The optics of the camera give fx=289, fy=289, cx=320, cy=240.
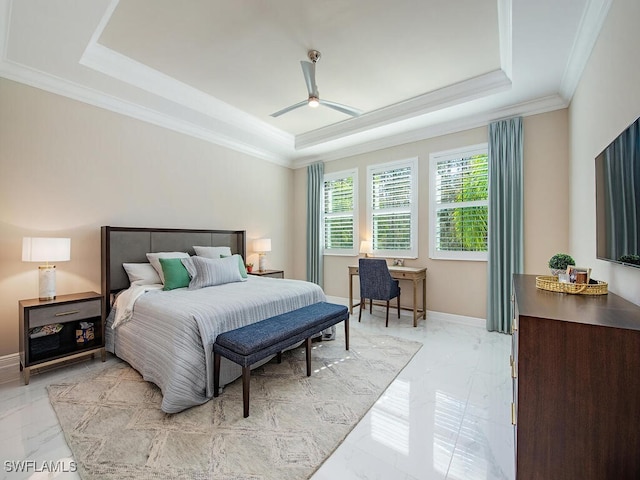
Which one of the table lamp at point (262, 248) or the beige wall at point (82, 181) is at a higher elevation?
the beige wall at point (82, 181)

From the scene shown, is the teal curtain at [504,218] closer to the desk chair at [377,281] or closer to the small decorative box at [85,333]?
the desk chair at [377,281]

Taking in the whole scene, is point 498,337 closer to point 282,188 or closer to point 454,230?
point 454,230

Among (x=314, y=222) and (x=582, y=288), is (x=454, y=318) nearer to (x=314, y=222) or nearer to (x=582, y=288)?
(x=582, y=288)

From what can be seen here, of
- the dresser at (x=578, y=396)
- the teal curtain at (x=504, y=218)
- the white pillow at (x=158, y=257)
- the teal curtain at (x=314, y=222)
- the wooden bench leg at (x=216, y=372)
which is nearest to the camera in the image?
the dresser at (x=578, y=396)

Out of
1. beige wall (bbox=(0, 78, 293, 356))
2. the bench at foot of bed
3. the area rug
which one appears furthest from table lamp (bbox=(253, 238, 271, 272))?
the area rug

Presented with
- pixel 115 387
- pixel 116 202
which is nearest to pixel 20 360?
pixel 115 387

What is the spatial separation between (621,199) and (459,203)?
253cm

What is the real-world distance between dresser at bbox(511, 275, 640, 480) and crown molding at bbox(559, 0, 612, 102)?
2105 mm

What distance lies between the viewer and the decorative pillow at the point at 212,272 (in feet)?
10.3

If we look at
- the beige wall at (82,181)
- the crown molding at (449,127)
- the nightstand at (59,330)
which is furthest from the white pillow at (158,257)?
the crown molding at (449,127)

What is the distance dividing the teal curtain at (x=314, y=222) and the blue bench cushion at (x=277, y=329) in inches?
95.7

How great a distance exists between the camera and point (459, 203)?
3990 mm

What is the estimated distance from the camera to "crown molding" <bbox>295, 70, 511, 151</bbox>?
3.14m

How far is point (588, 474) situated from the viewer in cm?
105
